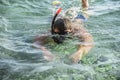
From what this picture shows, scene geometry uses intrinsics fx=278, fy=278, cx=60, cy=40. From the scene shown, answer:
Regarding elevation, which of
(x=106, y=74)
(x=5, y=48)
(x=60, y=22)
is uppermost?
(x=60, y=22)

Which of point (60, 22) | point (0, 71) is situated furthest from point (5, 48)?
point (60, 22)

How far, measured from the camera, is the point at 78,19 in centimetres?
555

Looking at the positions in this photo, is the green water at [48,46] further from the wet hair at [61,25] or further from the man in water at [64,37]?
the wet hair at [61,25]

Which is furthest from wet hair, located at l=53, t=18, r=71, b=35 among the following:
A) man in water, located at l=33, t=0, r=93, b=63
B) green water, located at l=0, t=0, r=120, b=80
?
green water, located at l=0, t=0, r=120, b=80

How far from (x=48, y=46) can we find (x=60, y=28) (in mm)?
477

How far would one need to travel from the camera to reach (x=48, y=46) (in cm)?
468

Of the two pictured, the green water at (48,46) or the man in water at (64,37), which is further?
the man in water at (64,37)

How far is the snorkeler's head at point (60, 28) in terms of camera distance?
4328 mm

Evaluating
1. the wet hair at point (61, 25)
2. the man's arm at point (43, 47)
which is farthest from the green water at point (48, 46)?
the wet hair at point (61, 25)

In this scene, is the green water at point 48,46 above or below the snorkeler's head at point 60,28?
below

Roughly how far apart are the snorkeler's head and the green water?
19 centimetres

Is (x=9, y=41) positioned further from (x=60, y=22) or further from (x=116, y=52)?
(x=116, y=52)

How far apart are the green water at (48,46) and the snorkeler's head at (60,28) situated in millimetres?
186

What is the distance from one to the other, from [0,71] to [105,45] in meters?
1.86
